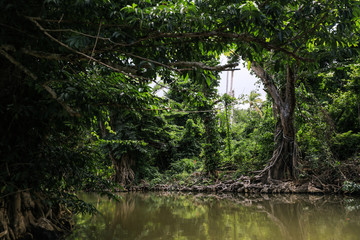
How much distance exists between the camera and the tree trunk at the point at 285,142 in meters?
8.57

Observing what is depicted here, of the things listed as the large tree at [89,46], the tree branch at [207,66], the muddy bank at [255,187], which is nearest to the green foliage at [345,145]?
the muddy bank at [255,187]

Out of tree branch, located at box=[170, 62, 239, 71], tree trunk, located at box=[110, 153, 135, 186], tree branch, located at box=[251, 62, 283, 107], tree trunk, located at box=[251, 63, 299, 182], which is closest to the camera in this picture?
tree branch, located at box=[170, 62, 239, 71]

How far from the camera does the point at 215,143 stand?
35.9 ft

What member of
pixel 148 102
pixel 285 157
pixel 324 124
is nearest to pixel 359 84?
pixel 324 124

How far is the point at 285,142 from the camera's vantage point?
8.81 metres

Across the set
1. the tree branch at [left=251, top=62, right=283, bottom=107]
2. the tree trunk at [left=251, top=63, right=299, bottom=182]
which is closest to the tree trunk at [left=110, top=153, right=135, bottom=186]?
the tree trunk at [left=251, top=63, right=299, bottom=182]

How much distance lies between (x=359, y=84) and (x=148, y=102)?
6.87 m

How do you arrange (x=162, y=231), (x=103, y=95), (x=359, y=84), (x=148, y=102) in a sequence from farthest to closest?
(x=359, y=84) < (x=162, y=231) < (x=148, y=102) < (x=103, y=95)

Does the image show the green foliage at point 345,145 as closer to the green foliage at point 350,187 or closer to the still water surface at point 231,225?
the green foliage at point 350,187

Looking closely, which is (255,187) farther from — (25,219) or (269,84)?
(25,219)

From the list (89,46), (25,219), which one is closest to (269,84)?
(89,46)

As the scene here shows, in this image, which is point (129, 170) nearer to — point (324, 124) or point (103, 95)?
point (324, 124)

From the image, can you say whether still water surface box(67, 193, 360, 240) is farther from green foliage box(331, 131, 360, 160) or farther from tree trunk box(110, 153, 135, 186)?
tree trunk box(110, 153, 135, 186)

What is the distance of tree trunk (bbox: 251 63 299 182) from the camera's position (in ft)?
28.1
